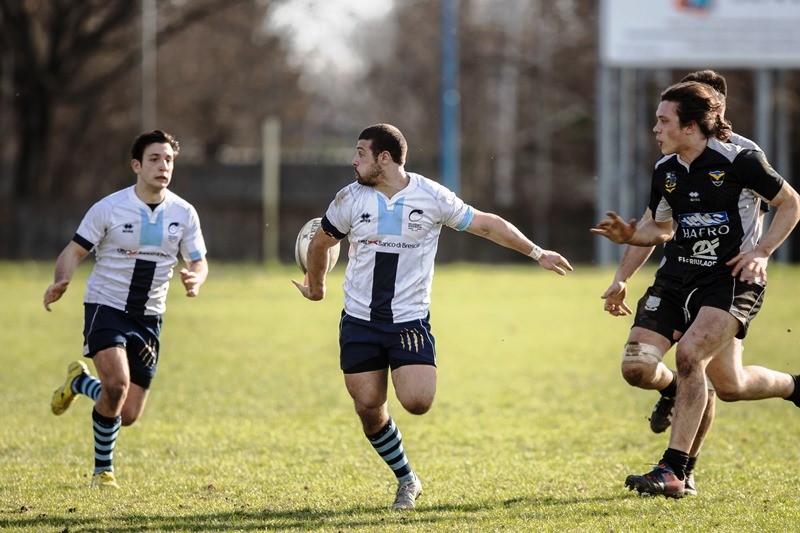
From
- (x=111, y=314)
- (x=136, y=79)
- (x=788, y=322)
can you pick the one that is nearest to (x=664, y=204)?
(x=111, y=314)

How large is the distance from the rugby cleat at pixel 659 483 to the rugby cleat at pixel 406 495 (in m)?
1.14

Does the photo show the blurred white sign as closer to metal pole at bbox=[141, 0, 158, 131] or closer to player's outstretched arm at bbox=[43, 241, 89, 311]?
metal pole at bbox=[141, 0, 158, 131]

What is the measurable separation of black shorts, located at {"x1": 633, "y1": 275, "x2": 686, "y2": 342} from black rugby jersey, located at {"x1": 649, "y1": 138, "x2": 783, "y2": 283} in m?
0.12

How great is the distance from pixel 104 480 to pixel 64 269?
1.28 m

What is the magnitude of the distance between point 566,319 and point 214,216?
803 inches

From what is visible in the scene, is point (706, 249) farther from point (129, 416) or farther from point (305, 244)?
point (129, 416)

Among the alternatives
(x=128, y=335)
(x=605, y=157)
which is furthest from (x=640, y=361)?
(x=605, y=157)

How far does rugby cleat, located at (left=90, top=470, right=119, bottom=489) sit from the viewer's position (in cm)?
Answer: 703

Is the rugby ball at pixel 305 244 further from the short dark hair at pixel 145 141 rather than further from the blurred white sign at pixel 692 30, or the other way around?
the blurred white sign at pixel 692 30

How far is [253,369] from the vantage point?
44.5 ft

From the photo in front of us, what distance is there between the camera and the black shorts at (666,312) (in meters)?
6.71

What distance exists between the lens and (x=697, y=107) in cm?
639

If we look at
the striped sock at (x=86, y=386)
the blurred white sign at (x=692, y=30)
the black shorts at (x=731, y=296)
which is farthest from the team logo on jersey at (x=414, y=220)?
the blurred white sign at (x=692, y=30)

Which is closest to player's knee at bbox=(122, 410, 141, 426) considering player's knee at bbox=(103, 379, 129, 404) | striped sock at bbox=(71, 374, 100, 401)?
striped sock at bbox=(71, 374, 100, 401)
